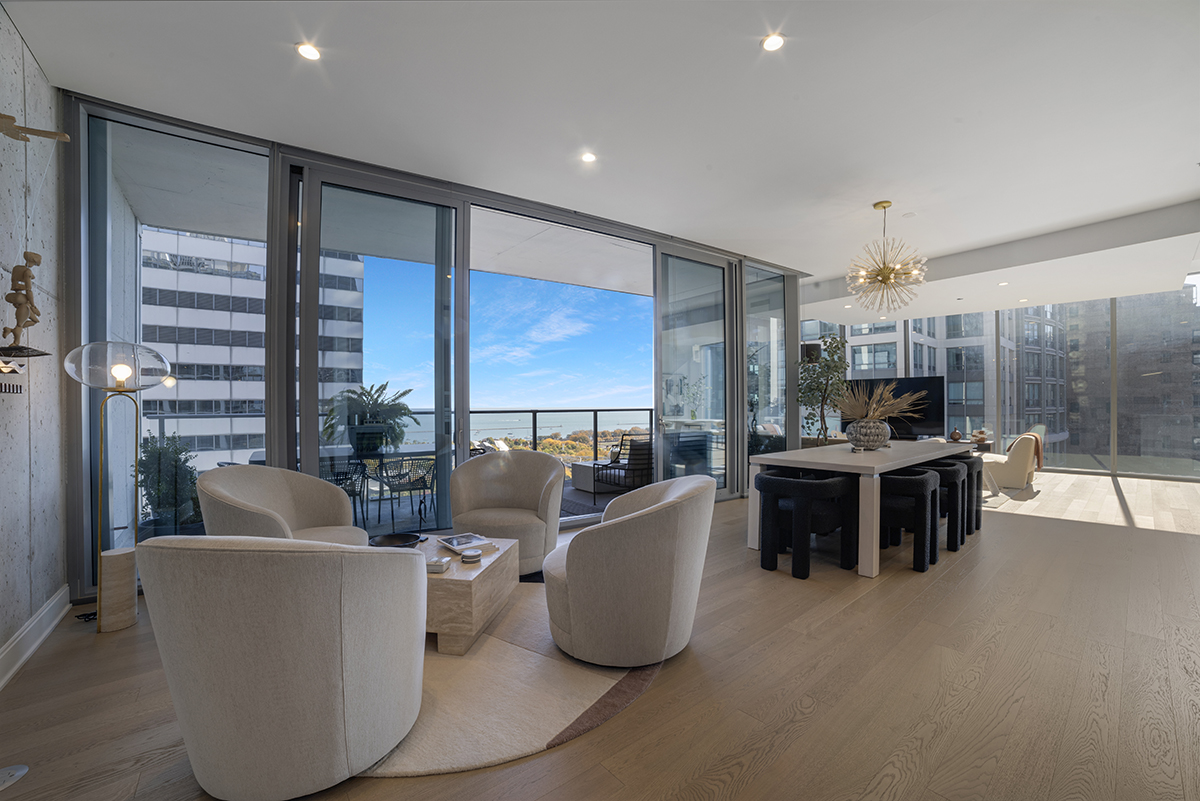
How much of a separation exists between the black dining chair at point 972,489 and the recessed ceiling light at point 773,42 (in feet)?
11.9

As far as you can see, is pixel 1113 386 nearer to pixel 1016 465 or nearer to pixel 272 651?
pixel 1016 465

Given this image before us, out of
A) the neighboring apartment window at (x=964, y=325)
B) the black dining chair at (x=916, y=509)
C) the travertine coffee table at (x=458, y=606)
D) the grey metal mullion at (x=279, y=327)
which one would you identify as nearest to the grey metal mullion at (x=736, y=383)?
the black dining chair at (x=916, y=509)

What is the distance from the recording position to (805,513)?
133 inches

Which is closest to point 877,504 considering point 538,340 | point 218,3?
point 218,3

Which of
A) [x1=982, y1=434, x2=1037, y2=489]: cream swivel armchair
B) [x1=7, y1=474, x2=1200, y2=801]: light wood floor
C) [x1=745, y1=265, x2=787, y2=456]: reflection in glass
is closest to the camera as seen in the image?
[x1=7, y1=474, x2=1200, y2=801]: light wood floor

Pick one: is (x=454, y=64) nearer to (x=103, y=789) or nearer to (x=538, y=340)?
(x=103, y=789)

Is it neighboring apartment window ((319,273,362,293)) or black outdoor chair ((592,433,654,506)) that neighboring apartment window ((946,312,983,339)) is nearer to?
black outdoor chair ((592,433,654,506))

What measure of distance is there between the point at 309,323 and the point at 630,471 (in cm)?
390

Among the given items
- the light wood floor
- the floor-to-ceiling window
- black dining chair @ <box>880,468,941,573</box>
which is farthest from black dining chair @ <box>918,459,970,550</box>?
the floor-to-ceiling window

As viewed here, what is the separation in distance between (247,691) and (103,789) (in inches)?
28.6

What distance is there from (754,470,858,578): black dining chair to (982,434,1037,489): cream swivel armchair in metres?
4.27

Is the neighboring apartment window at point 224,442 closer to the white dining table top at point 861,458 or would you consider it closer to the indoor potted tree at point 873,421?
the white dining table top at point 861,458

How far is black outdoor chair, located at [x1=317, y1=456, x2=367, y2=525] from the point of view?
11.7 ft

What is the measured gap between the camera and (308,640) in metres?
1.37
